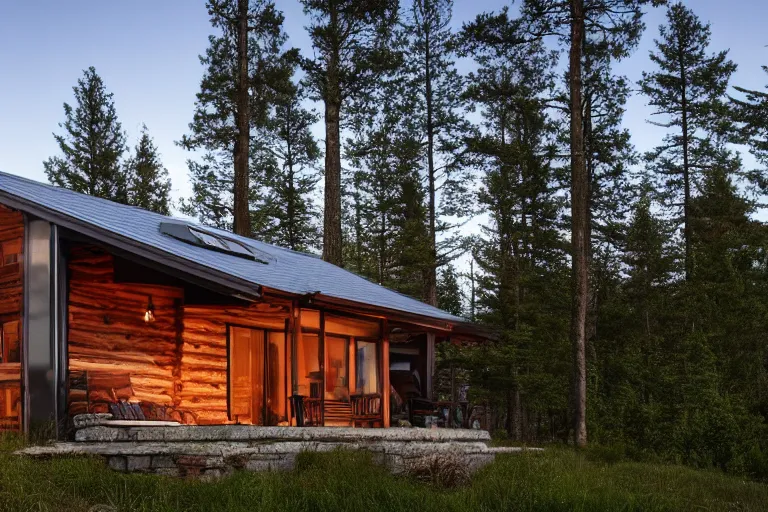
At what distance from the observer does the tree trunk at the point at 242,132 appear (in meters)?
24.6

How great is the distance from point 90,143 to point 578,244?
2432 centimetres

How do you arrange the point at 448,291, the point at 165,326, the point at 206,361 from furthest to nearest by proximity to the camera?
the point at 448,291 → the point at 206,361 → the point at 165,326

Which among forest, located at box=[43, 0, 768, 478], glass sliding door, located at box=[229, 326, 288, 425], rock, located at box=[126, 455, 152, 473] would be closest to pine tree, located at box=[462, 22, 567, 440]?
forest, located at box=[43, 0, 768, 478]

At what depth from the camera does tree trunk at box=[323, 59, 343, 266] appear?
80.4 feet

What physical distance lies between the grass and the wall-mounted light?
3557 millimetres

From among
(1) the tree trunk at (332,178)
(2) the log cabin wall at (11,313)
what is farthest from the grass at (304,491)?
(1) the tree trunk at (332,178)

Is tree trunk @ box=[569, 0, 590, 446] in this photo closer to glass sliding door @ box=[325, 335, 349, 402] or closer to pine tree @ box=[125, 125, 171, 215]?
glass sliding door @ box=[325, 335, 349, 402]

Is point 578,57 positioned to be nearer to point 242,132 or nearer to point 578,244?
point 578,244

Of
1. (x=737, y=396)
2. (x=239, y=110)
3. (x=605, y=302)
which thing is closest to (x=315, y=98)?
(x=239, y=110)

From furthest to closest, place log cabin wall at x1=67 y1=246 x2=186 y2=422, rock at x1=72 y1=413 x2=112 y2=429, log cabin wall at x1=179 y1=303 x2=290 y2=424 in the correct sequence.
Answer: log cabin wall at x1=179 y1=303 x2=290 y2=424
log cabin wall at x1=67 y1=246 x2=186 y2=422
rock at x1=72 y1=413 x2=112 y2=429

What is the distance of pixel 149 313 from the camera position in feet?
43.7

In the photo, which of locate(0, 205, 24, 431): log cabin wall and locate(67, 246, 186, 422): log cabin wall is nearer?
locate(0, 205, 24, 431): log cabin wall

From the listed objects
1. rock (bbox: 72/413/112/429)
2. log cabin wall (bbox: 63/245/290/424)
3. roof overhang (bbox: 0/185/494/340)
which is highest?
roof overhang (bbox: 0/185/494/340)

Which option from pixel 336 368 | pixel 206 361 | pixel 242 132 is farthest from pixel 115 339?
pixel 242 132
